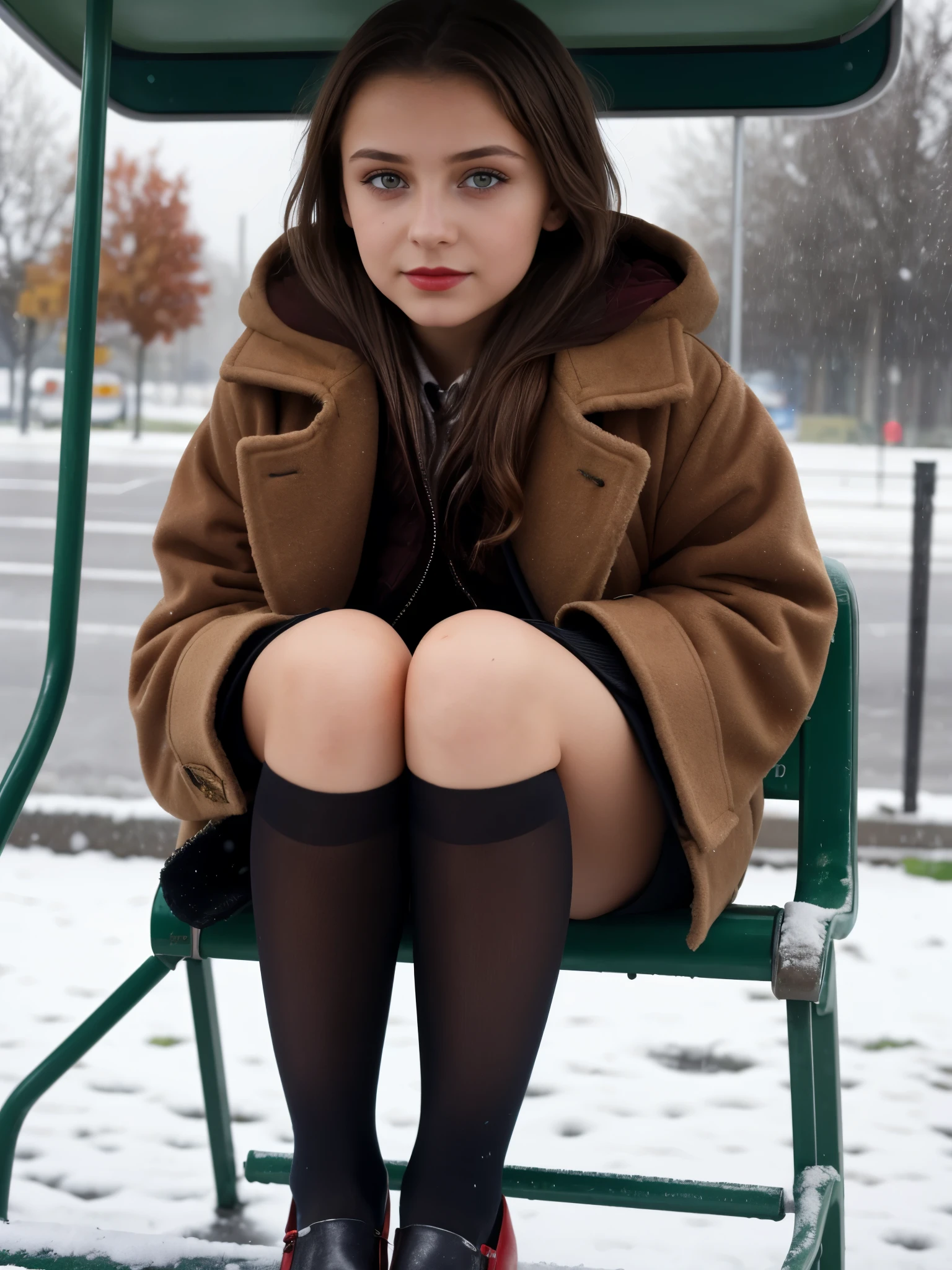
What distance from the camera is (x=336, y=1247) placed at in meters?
0.94

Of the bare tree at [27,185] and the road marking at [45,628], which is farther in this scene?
the road marking at [45,628]

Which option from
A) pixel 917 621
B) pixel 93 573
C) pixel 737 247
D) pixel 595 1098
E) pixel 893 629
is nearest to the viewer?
pixel 595 1098

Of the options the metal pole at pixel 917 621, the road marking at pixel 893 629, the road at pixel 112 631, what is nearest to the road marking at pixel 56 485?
the road at pixel 112 631

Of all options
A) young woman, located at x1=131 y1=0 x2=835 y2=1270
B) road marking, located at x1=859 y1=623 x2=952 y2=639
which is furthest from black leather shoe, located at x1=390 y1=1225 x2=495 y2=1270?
road marking, located at x1=859 y1=623 x2=952 y2=639

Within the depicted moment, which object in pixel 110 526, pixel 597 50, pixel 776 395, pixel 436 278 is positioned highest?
pixel 597 50

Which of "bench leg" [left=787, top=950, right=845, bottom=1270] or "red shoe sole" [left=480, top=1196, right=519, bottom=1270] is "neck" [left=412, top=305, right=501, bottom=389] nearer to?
"bench leg" [left=787, top=950, right=845, bottom=1270]

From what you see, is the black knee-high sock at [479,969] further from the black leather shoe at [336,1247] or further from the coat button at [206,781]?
the coat button at [206,781]

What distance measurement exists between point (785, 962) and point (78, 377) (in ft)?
2.93

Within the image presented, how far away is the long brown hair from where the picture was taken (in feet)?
3.85

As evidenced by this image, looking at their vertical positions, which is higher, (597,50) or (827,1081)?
(597,50)

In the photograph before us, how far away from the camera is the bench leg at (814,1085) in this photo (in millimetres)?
1147

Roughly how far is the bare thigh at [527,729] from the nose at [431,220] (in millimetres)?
358

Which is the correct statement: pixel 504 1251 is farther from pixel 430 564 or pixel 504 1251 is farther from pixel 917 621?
pixel 917 621

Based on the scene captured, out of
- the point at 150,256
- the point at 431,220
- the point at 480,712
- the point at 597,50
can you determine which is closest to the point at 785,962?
the point at 480,712
